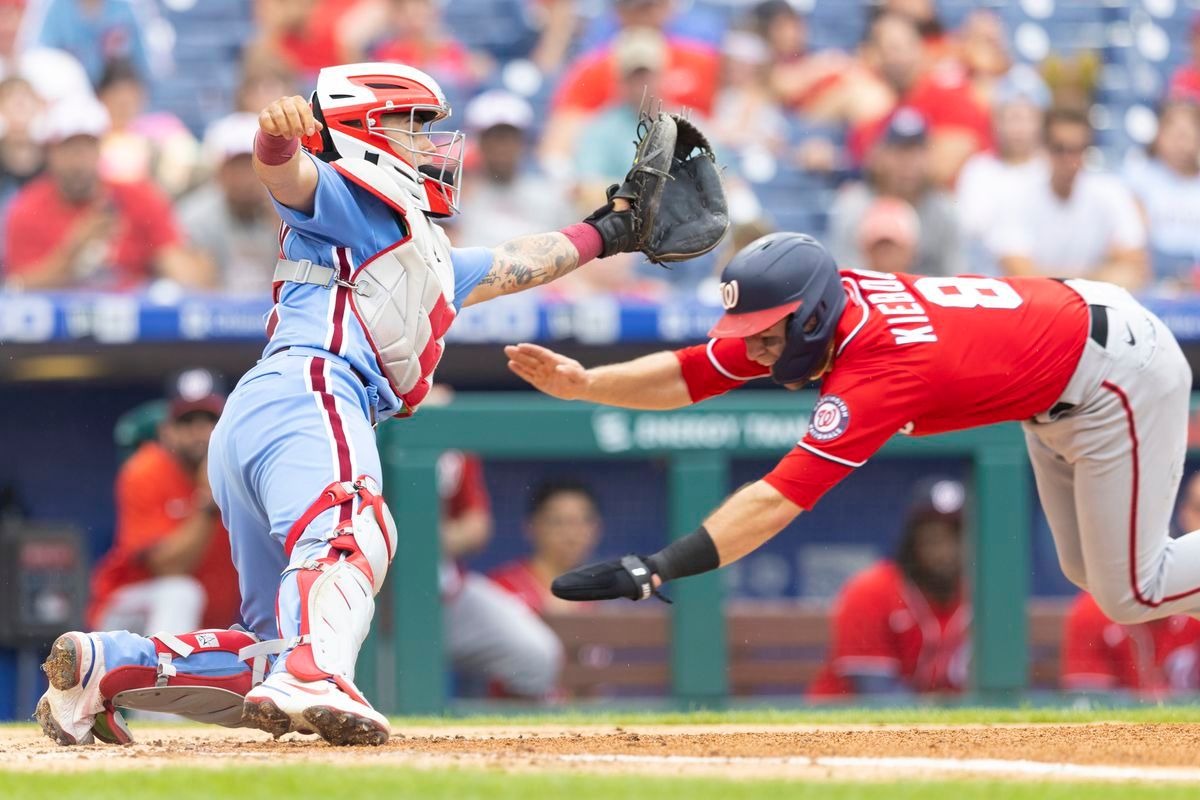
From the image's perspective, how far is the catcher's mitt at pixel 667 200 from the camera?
4.76 meters

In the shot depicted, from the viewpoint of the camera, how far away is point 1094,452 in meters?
4.56

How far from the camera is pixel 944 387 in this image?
425cm

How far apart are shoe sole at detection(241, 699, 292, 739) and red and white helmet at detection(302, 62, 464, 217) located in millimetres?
1330

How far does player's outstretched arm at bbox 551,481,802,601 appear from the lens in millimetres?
A: 3922

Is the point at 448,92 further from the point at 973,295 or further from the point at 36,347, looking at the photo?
the point at 973,295

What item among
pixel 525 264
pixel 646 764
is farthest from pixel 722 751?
pixel 525 264

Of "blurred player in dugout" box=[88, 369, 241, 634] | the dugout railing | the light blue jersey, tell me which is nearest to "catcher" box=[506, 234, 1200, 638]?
the light blue jersey

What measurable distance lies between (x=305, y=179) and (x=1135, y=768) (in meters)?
2.24

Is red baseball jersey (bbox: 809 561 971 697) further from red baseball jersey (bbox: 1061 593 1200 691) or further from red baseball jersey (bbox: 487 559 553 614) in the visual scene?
red baseball jersey (bbox: 487 559 553 614)

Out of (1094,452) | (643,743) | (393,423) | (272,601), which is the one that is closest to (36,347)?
(393,423)

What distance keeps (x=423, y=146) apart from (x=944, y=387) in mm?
1431

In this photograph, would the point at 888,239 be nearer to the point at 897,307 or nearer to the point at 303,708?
the point at 897,307

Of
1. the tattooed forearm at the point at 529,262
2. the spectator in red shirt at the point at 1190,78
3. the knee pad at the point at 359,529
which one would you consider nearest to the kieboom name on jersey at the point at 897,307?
the tattooed forearm at the point at 529,262

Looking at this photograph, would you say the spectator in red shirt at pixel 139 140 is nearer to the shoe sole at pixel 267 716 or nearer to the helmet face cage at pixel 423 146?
the helmet face cage at pixel 423 146
